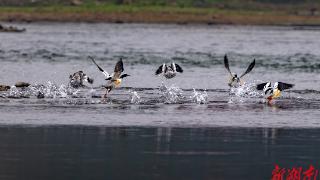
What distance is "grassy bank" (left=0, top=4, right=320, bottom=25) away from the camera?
9581 centimetres

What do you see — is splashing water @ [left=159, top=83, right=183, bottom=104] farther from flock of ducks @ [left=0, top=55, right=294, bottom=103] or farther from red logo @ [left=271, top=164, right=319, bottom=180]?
red logo @ [left=271, top=164, right=319, bottom=180]

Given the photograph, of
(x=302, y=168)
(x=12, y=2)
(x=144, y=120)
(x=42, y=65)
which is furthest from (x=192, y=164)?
(x=12, y=2)

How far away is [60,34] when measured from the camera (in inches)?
3113

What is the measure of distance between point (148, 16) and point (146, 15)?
0.24 meters

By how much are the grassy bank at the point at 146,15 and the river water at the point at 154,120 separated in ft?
123

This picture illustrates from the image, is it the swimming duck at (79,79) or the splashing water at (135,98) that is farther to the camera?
the swimming duck at (79,79)

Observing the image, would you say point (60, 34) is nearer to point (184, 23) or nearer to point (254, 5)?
point (184, 23)

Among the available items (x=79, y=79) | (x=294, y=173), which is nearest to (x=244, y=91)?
(x=79, y=79)

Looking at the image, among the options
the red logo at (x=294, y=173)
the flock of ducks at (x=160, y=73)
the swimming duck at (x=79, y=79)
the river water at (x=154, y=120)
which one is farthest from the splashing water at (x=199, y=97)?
the red logo at (x=294, y=173)

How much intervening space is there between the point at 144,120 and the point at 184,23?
67.9 meters

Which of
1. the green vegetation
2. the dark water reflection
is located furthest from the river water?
the green vegetation

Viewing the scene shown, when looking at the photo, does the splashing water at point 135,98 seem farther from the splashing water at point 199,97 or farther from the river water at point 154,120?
the splashing water at point 199,97

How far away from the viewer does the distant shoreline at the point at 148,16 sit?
95.8 metres

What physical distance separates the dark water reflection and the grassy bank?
70.5 m
